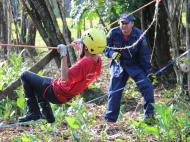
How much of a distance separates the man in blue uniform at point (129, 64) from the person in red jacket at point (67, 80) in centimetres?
95

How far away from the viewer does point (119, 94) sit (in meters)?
4.47

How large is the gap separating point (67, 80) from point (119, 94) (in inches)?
62.2

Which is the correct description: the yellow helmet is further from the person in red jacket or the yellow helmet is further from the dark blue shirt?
the dark blue shirt

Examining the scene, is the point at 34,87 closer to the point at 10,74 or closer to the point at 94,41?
the point at 94,41

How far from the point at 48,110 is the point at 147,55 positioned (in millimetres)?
1957

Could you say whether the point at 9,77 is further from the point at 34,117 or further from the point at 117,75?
the point at 117,75

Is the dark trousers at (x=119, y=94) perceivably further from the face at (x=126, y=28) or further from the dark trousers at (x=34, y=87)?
the dark trousers at (x=34, y=87)

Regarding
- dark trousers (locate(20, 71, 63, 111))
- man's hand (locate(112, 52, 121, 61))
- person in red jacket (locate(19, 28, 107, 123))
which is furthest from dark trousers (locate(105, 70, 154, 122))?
dark trousers (locate(20, 71, 63, 111))

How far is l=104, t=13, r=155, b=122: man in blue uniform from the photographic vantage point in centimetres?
428

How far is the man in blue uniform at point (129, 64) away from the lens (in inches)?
168

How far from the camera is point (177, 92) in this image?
17.0ft

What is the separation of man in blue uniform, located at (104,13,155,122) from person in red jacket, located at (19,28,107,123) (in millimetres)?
952

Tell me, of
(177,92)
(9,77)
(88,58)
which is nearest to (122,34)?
(88,58)

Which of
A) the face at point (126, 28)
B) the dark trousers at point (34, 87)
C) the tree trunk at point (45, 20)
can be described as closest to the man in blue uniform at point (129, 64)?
the face at point (126, 28)
